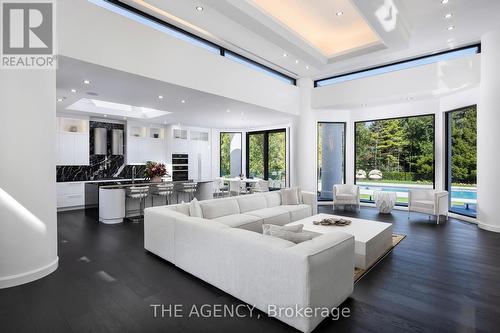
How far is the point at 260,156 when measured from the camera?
10938mm

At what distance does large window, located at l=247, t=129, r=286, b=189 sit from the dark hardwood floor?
6.27 meters

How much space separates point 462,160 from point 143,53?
7.61 m

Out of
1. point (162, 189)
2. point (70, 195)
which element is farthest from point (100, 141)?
point (162, 189)

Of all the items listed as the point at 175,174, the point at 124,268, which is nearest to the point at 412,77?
the point at 124,268

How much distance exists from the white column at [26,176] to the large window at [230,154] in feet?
27.0

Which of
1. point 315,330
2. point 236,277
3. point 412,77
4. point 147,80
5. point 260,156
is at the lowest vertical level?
point 315,330

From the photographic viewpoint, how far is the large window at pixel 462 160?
6277mm

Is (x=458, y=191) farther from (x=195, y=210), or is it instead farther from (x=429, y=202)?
(x=195, y=210)

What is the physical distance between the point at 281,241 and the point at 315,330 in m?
0.75

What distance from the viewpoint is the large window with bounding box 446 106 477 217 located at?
6277 mm

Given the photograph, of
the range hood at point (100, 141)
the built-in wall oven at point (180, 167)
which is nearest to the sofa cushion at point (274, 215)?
the built-in wall oven at point (180, 167)

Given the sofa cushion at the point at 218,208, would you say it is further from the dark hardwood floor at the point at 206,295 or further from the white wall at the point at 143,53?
the white wall at the point at 143,53

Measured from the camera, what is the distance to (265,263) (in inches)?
89.7

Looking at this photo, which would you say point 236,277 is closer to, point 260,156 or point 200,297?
point 200,297
